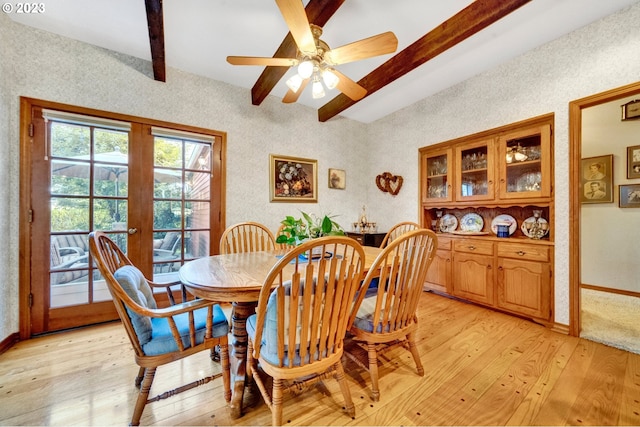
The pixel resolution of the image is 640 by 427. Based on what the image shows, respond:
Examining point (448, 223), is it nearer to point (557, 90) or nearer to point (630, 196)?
point (557, 90)

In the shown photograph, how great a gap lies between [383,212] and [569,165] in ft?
7.30

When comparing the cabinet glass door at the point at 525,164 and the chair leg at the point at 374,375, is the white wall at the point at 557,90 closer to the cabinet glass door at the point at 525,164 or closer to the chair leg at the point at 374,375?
the cabinet glass door at the point at 525,164

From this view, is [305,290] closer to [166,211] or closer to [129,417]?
[129,417]

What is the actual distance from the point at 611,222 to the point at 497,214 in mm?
1840

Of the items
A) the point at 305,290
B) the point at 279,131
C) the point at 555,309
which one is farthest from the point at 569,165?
the point at 279,131

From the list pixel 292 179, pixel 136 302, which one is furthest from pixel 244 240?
pixel 292 179

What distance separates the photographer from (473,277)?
2.87m

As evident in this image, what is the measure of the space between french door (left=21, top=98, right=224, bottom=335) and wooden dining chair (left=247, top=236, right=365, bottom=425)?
2086 millimetres

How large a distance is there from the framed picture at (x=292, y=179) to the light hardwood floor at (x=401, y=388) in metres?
2.12

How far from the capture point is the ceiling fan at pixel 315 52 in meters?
1.47

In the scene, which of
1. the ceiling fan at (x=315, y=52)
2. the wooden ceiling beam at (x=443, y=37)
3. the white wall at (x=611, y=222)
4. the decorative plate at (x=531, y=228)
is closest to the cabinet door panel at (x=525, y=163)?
the decorative plate at (x=531, y=228)

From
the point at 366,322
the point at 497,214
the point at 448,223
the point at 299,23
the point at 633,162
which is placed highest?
the point at 299,23

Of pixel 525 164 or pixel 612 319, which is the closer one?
pixel 612 319

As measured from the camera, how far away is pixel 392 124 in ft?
12.9
